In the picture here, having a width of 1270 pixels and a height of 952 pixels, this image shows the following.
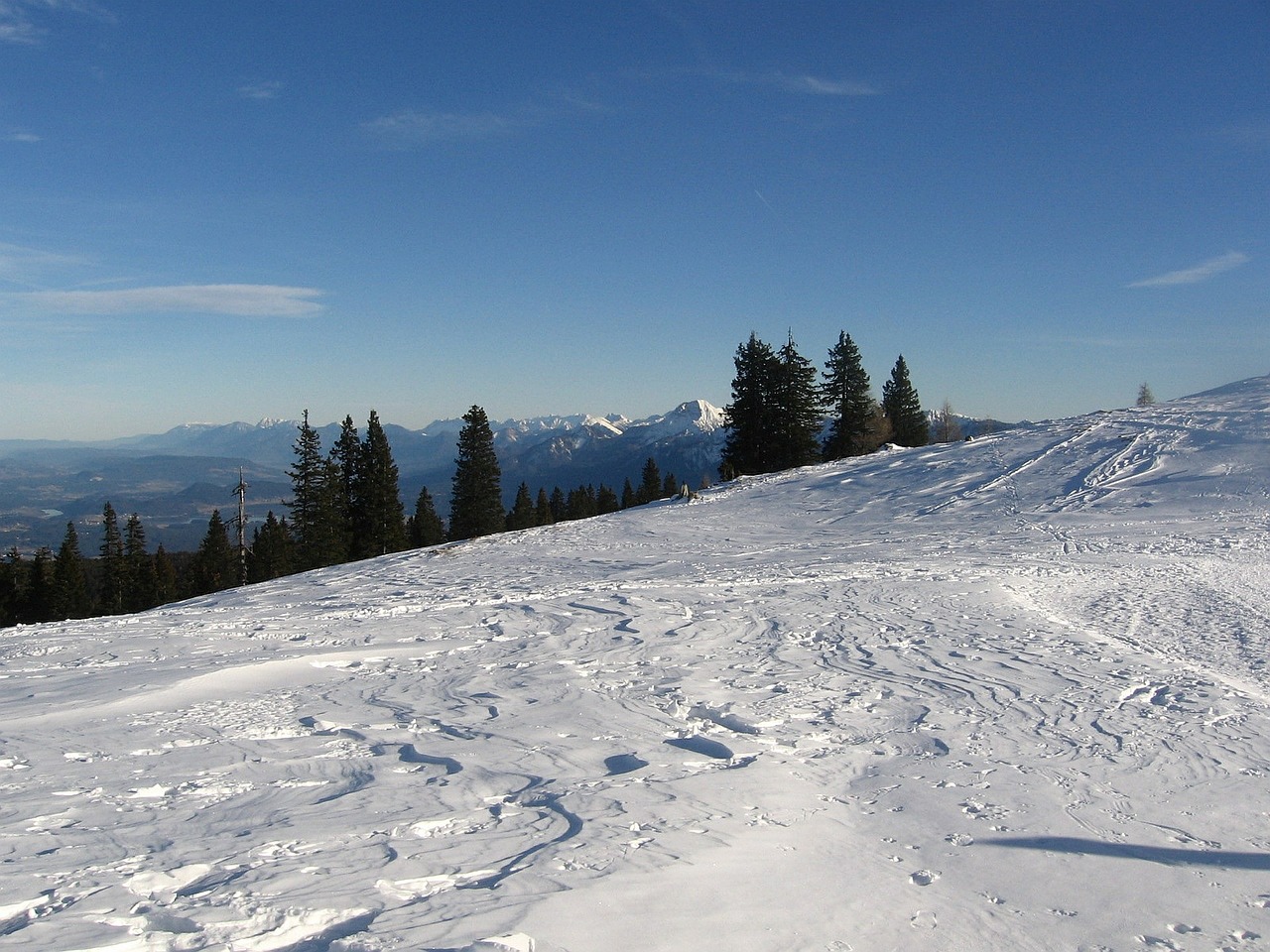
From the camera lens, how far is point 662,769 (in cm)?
612

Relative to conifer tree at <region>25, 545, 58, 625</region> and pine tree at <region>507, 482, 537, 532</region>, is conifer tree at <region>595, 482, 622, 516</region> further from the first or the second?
conifer tree at <region>25, 545, 58, 625</region>

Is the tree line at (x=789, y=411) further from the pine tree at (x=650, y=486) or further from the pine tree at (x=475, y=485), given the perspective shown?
the pine tree at (x=650, y=486)

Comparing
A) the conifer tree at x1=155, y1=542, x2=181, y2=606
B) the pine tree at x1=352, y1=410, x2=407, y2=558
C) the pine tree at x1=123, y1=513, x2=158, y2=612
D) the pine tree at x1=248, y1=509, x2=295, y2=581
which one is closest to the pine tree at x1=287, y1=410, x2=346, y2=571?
the pine tree at x1=352, y1=410, x2=407, y2=558

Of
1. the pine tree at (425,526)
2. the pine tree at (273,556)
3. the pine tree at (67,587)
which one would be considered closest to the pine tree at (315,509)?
the pine tree at (273,556)

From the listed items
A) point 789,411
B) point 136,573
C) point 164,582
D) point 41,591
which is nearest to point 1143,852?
point 789,411

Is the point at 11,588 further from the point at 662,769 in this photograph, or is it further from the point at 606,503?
the point at 662,769

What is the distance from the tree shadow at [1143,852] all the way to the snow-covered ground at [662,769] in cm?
3

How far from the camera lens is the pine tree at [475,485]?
4738cm

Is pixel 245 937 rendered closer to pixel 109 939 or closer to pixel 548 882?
pixel 109 939

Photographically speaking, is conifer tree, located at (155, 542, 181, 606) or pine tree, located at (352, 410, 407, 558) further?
conifer tree, located at (155, 542, 181, 606)

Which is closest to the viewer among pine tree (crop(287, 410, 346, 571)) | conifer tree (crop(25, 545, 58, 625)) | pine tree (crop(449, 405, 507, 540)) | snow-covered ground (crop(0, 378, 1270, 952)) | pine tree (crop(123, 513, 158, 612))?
snow-covered ground (crop(0, 378, 1270, 952))

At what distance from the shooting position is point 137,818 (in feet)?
16.7

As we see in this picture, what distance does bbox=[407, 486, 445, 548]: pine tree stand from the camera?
58219mm

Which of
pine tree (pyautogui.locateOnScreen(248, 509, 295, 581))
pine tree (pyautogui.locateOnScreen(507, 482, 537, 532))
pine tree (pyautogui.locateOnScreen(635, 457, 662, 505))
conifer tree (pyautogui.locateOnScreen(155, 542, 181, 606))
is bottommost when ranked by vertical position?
conifer tree (pyautogui.locateOnScreen(155, 542, 181, 606))
